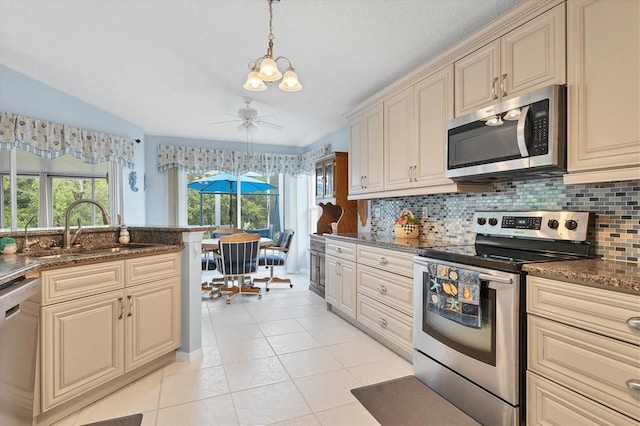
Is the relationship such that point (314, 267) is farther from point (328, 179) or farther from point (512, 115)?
point (512, 115)

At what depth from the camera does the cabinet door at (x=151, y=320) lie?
7.05ft

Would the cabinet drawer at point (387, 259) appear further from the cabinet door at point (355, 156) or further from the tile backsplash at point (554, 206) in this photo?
the cabinet door at point (355, 156)

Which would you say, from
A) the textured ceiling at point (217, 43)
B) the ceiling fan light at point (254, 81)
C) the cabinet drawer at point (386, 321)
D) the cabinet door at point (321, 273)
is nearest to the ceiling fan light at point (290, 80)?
the ceiling fan light at point (254, 81)

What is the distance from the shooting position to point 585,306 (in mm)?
1341

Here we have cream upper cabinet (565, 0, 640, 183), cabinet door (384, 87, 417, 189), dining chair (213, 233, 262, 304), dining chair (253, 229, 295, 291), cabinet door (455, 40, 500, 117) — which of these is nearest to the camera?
cream upper cabinet (565, 0, 640, 183)

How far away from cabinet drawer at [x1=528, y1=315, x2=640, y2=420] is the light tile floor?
3.13ft

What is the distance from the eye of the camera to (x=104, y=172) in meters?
4.57

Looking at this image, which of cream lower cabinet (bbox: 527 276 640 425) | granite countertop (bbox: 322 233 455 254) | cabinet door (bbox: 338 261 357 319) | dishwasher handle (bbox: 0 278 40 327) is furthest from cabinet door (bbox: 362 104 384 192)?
dishwasher handle (bbox: 0 278 40 327)

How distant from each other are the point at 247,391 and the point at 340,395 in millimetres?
607

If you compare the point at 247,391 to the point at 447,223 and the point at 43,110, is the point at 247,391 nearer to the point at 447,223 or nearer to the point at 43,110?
the point at 447,223

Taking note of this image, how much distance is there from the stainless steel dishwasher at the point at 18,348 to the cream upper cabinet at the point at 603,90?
8.87 feet

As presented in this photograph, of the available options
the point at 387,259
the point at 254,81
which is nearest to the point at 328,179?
the point at 387,259

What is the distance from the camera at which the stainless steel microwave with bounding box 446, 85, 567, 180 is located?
1.70 meters

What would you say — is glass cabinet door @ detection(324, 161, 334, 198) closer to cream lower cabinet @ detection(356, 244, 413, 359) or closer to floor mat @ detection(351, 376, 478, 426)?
cream lower cabinet @ detection(356, 244, 413, 359)
